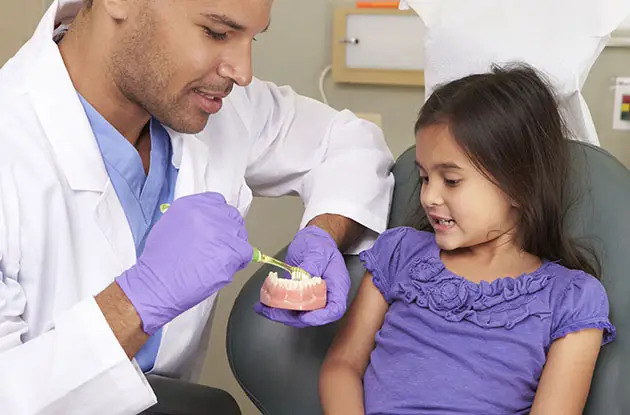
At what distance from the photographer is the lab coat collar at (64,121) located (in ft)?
4.68

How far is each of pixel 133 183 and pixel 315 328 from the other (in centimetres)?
41

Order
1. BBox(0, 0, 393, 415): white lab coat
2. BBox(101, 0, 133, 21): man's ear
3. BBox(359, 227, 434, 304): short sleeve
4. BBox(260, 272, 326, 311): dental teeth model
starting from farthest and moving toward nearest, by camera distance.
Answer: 1. BBox(359, 227, 434, 304): short sleeve
2. BBox(101, 0, 133, 21): man's ear
3. BBox(260, 272, 326, 311): dental teeth model
4. BBox(0, 0, 393, 415): white lab coat

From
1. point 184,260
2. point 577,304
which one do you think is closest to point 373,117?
point 577,304

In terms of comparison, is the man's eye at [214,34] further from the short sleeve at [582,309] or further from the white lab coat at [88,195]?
the short sleeve at [582,309]

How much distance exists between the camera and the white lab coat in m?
1.19

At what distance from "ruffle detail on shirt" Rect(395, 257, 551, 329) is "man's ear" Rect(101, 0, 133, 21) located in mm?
674

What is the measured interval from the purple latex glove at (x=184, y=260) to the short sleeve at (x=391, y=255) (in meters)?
0.33

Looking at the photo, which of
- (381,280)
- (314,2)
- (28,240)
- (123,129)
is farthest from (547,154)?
(314,2)

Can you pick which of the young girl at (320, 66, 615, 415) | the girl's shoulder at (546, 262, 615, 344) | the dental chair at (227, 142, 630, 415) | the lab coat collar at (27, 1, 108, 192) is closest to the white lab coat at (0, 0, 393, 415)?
the lab coat collar at (27, 1, 108, 192)

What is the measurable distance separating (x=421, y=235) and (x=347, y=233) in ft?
0.49

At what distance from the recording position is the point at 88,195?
144cm

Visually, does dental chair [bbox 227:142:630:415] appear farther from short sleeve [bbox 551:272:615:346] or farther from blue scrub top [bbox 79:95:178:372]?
blue scrub top [bbox 79:95:178:372]

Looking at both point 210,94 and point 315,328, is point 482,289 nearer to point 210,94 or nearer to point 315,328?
point 315,328

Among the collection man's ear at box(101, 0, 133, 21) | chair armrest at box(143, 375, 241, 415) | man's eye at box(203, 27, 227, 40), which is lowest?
chair armrest at box(143, 375, 241, 415)
